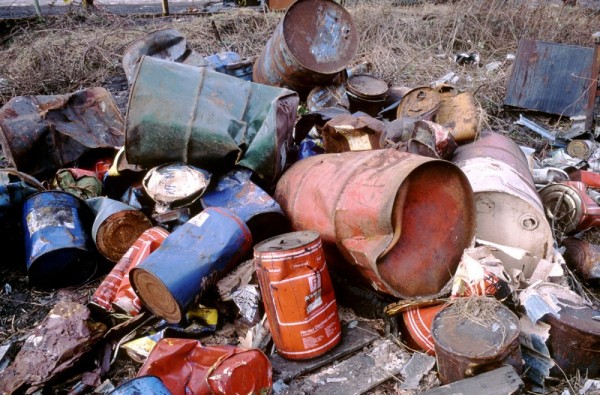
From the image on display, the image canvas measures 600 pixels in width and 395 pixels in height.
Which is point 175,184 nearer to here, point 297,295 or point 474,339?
point 297,295

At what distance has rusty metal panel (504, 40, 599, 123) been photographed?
458 cm

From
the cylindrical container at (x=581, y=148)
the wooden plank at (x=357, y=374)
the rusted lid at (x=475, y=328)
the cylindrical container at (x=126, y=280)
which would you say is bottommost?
the wooden plank at (x=357, y=374)

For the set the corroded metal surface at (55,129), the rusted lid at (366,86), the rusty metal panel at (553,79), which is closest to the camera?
the corroded metal surface at (55,129)

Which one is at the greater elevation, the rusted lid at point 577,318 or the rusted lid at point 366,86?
the rusted lid at point 366,86

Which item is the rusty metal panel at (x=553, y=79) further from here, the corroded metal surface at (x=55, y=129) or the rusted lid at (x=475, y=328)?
the corroded metal surface at (x=55, y=129)

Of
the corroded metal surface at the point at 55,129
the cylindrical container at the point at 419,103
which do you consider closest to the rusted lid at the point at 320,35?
the cylindrical container at the point at 419,103

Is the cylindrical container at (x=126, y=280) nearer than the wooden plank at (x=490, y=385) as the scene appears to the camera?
No

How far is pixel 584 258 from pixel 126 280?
2.72 m

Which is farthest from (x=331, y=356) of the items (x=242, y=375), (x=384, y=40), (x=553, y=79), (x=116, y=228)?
(x=384, y=40)

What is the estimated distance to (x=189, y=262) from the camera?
228cm

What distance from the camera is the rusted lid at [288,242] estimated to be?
2.09m

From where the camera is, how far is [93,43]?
627 centimetres

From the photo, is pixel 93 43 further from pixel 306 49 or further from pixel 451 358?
pixel 451 358

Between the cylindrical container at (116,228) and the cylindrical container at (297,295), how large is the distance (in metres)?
1.06
